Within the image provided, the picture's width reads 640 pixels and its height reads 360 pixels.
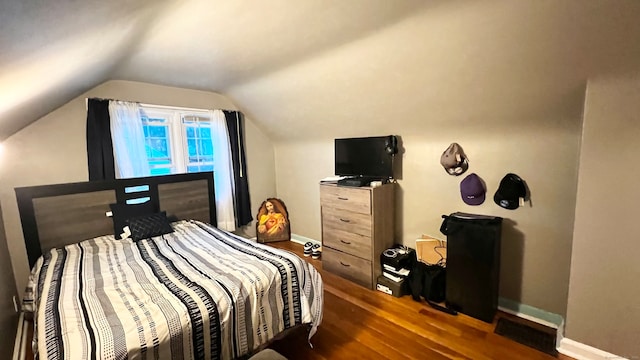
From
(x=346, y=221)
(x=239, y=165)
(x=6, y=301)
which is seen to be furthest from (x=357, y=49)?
(x=6, y=301)

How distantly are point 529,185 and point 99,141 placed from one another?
4089 millimetres

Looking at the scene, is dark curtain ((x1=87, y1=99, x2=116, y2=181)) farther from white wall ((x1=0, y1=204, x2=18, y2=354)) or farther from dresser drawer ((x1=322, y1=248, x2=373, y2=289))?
dresser drawer ((x1=322, y1=248, x2=373, y2=289))

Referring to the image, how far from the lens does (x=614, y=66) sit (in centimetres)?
153

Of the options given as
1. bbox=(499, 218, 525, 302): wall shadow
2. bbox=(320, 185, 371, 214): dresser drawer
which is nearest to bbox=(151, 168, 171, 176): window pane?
bbox=(320, 185, 371, 214): dresser drawer

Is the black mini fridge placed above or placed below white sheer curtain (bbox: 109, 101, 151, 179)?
below

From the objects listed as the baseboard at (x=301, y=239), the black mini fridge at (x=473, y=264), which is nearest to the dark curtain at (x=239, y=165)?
the baseboard at (x=301, y=239)

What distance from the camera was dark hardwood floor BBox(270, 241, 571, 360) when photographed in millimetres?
1906

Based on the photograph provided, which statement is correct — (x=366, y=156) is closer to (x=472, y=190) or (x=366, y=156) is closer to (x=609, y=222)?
(x=472, y=190)

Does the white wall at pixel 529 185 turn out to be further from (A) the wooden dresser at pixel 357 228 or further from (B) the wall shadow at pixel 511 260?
(A) the wooden dresser at pixel 357 228

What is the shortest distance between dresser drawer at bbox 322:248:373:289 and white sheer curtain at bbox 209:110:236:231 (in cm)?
154

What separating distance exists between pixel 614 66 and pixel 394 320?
225 cm

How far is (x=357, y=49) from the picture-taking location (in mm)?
2016

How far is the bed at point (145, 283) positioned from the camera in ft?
4.21

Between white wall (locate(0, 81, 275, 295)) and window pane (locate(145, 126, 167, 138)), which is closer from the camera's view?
white wall (locate(0, 81, 275, 295))
